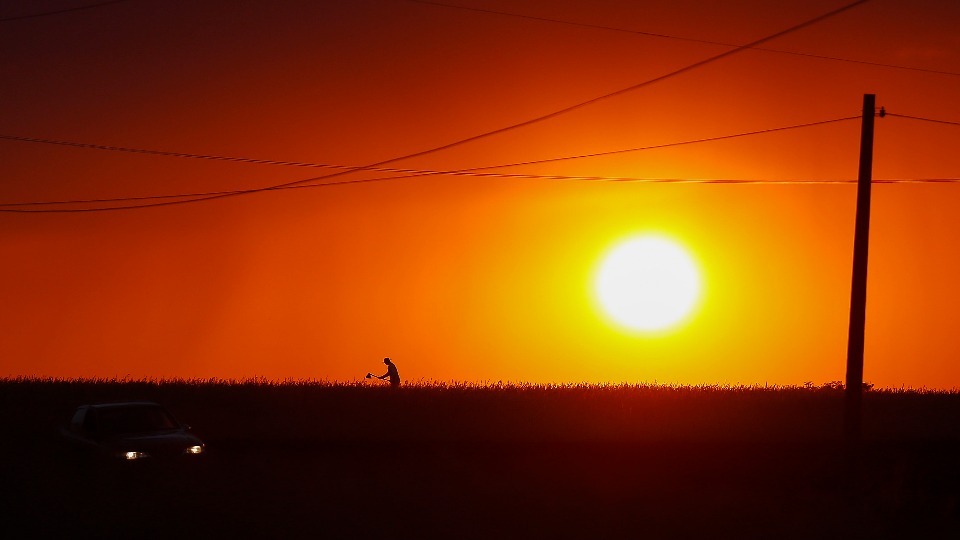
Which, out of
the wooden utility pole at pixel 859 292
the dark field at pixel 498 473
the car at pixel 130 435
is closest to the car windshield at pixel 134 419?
the car at pixel 130 435

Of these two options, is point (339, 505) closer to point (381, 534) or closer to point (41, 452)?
point (381, 534)

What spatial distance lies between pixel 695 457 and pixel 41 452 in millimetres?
15429

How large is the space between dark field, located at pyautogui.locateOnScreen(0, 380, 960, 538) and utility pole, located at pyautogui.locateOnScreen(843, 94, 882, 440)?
0.99m

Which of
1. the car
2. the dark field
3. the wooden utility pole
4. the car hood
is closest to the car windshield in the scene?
the car

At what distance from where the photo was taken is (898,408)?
1876 inches

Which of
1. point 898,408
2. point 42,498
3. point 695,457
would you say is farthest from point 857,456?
point 898,408

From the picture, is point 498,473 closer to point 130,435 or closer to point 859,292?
point 130,435

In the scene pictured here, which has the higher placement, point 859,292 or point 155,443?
point 859,292

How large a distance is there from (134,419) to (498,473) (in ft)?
25.2

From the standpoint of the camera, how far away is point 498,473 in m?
24.7

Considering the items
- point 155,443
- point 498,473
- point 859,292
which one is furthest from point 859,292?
point 155,443

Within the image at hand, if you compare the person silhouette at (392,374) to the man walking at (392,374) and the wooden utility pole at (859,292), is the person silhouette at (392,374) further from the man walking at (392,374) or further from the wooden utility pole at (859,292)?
the wooden utility pole at (859,292)

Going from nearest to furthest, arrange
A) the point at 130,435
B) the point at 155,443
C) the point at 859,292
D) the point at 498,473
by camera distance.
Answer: the point at 155,443, the point at 130,435, the point at 498,473, the point at 859,292

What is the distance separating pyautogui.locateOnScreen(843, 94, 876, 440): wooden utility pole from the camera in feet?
87.4
